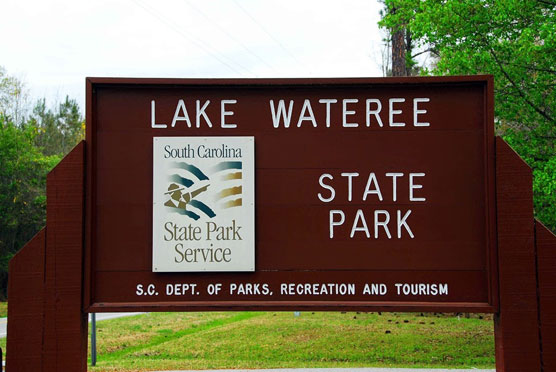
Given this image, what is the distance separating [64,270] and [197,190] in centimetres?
→ 129

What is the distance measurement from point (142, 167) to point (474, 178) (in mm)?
2832

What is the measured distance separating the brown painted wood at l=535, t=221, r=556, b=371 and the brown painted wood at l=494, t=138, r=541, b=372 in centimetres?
5

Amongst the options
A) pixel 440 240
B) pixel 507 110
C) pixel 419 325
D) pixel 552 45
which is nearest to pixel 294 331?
pixel 419 325

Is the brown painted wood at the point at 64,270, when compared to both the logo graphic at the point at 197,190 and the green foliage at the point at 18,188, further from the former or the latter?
the green foliage at the point at 18,188

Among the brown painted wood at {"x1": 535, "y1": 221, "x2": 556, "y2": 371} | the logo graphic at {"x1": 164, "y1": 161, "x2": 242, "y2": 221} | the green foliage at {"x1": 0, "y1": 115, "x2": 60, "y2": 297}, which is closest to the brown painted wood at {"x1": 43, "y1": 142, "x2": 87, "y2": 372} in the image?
the logo graphic at {"x1": 164, "y1": 161, "x2": 242, "y2": 221}

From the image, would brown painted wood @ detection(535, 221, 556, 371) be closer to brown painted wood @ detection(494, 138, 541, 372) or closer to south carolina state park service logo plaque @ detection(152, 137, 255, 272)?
brown painted wood @ detection(494, 138, 541, 372)

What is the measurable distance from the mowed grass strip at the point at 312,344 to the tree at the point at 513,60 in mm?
3253

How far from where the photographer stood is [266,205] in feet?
19.0

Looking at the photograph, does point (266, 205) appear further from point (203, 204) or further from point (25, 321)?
point (25, 321)

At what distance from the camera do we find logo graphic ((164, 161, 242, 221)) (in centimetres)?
573

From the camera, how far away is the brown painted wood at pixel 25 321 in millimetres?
5535

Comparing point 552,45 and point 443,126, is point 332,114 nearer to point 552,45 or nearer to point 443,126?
point 443,126

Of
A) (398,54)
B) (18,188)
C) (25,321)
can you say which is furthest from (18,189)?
(25,321)

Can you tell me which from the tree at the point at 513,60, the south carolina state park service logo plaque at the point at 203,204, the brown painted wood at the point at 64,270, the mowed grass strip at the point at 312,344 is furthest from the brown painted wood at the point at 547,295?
the tree at the point at 513,60
